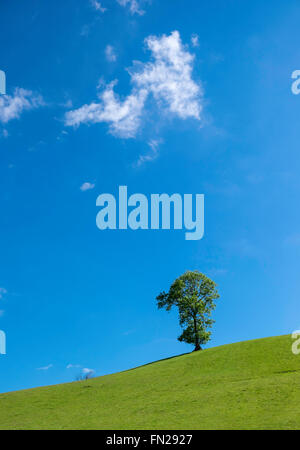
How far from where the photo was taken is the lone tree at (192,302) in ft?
232

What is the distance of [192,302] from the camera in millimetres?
73062

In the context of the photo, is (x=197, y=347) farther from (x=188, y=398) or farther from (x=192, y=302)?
(x=188, y=398)

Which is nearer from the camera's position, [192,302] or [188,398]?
[188,398]

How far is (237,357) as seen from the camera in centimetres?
5106

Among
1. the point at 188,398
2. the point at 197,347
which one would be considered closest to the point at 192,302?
the point at 197,347

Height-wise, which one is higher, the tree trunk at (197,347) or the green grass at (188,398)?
the tree trunk at (197,347)

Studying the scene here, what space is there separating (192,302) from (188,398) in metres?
38.6

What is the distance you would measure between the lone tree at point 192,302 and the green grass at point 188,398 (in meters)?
12.4

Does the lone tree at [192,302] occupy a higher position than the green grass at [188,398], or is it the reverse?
the lone tree at [192,302]

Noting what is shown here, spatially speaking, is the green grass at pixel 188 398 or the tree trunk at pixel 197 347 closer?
the green grass at pixel 188 398

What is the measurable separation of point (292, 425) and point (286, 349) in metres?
30.4

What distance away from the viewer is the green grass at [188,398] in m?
27.2
